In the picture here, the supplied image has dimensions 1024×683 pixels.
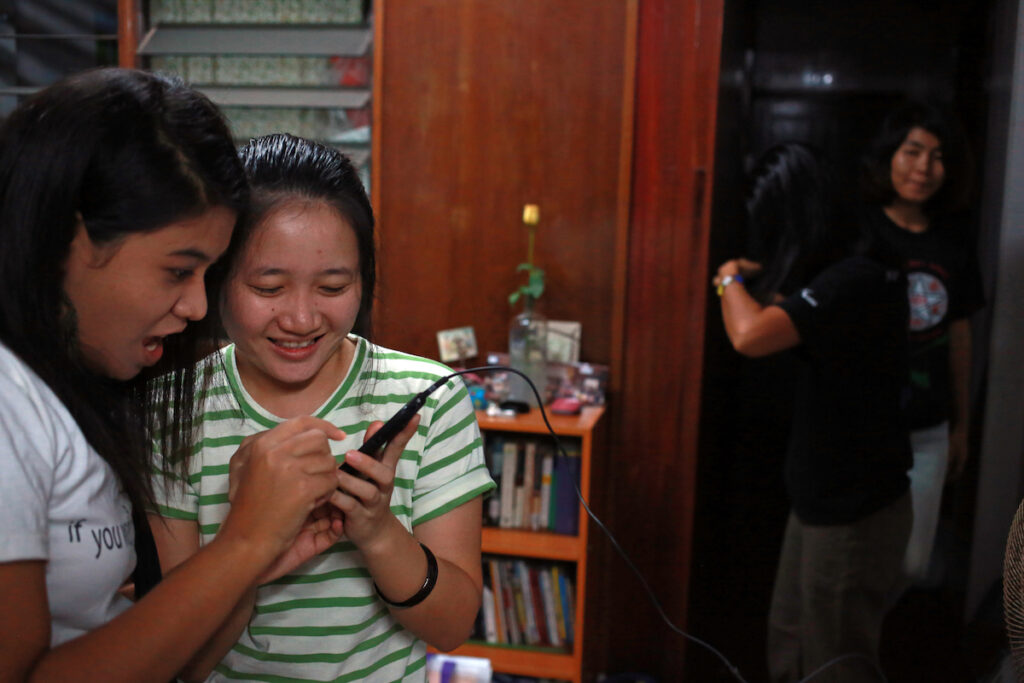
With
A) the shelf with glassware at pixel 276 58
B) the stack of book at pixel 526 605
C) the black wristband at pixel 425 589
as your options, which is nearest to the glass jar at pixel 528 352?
the stack of book at pixel 526 605

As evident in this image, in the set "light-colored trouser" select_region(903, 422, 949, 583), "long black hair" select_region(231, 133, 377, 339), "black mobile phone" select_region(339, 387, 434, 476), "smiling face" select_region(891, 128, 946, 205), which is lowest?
"light-colored trouser" select_region(903, 422, 949, 583)

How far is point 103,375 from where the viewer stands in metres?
0.77

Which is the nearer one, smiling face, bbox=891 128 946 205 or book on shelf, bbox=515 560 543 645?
smiling face, bbox=891 128 946 205

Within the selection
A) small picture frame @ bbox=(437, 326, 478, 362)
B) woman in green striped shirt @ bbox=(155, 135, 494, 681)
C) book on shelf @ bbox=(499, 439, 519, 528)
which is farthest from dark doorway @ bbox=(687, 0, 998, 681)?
woman in green striped shirt @ bbox=(155, 135, 494, 681)

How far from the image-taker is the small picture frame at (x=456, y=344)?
8.46 feet

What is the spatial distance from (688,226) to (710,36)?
0.53m

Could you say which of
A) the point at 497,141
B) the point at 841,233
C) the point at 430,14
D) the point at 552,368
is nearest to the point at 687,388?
the point at 552,368

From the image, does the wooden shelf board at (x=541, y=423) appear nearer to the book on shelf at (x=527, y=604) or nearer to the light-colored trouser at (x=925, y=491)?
the book on shelf at (x=527, y=604)

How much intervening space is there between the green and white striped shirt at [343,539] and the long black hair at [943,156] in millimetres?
1505

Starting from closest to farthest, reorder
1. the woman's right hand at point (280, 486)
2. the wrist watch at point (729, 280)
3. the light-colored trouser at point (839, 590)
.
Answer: the woman's right hand at point (280, 486) < the light-colored trouser at point (839, 590) < the wrist watch at point (729, 280)

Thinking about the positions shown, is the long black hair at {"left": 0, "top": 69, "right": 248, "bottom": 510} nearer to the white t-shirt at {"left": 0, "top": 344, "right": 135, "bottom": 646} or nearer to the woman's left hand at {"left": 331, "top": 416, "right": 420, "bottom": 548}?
the white t-shirt at {"left": 0, "top": 344, "right": 135, "bottom": 646}

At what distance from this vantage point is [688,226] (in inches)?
94.3

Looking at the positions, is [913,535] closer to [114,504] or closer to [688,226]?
[688,226]

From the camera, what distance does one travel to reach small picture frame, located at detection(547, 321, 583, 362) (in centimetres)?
253
